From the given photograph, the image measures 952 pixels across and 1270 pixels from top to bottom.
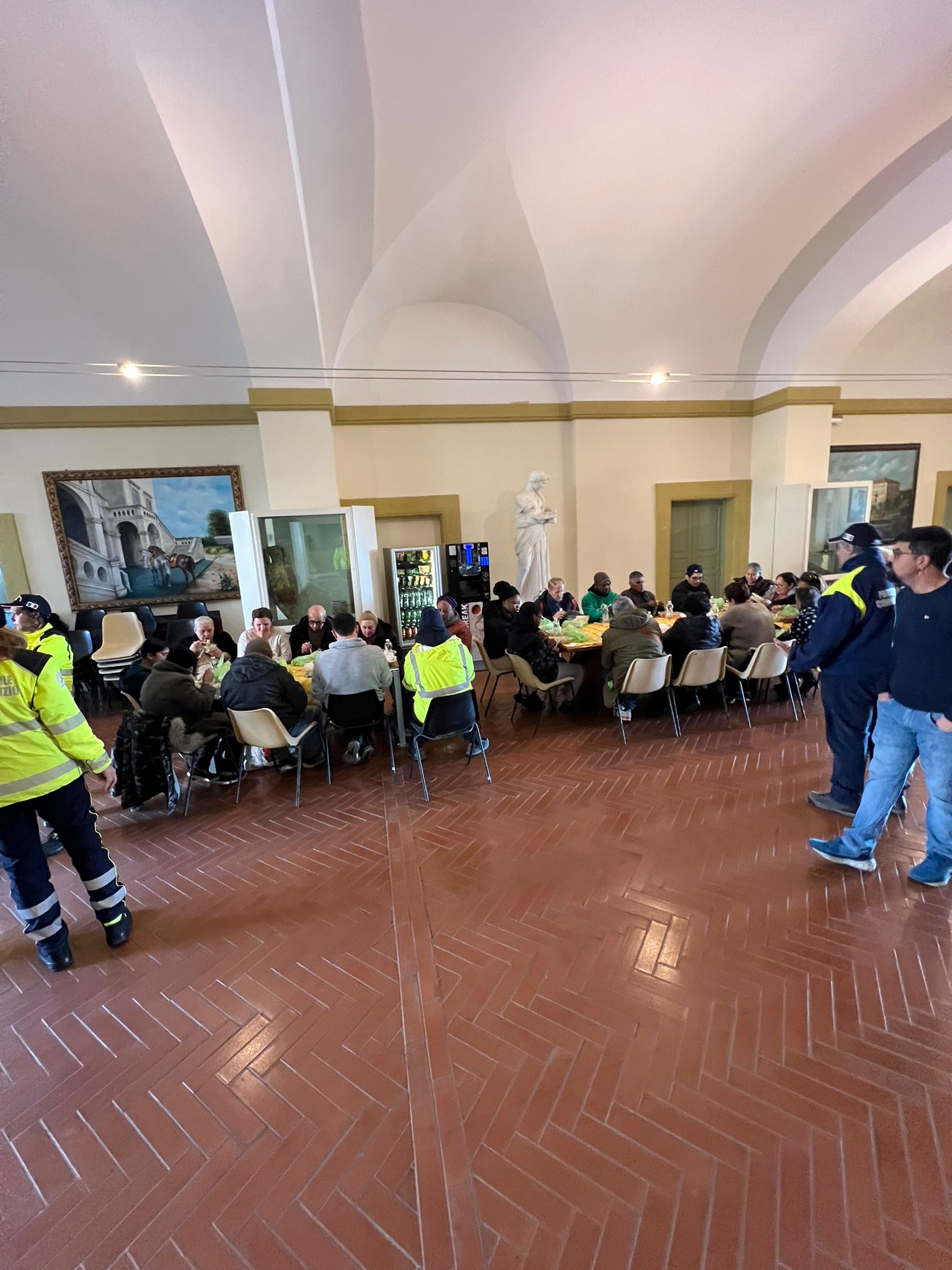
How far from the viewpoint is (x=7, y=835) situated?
237cm

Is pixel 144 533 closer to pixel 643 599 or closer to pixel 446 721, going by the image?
pixel 446 721

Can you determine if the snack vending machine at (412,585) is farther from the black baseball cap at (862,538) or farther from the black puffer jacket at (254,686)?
the black baseball cap at (862,538)

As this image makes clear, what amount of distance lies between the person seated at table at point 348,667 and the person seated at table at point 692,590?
306 centimetres

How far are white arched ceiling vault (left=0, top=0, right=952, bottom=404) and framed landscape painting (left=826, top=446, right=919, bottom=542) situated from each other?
1.79 meters

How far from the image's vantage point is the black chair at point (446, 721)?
3.93m

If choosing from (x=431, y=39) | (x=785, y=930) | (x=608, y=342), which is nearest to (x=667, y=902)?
(x=785, y=930)

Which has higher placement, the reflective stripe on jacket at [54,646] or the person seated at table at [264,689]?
the reflective stripe on jacket at [54,646]

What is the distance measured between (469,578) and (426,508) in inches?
49.8

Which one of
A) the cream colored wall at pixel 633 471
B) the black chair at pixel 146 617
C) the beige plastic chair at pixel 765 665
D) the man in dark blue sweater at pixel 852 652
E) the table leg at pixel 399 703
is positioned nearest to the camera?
the man in dark blue sweater at pixel 852 652

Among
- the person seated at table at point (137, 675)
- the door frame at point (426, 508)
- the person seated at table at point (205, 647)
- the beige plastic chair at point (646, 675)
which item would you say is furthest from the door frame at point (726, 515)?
the person seated at table at point (137, 675)

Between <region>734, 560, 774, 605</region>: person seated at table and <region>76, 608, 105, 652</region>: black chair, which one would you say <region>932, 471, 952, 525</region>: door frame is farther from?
<region>76, 608, 105, 652</region>: black chair

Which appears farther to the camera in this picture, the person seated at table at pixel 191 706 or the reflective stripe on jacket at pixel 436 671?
the reflective stripe on jacket at pixel 436 671

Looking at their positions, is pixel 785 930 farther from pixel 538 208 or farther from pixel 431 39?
pixel 538 208

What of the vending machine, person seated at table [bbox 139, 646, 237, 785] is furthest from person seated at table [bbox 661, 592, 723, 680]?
person seated at table [bbox 139, 646, 237, 785]
